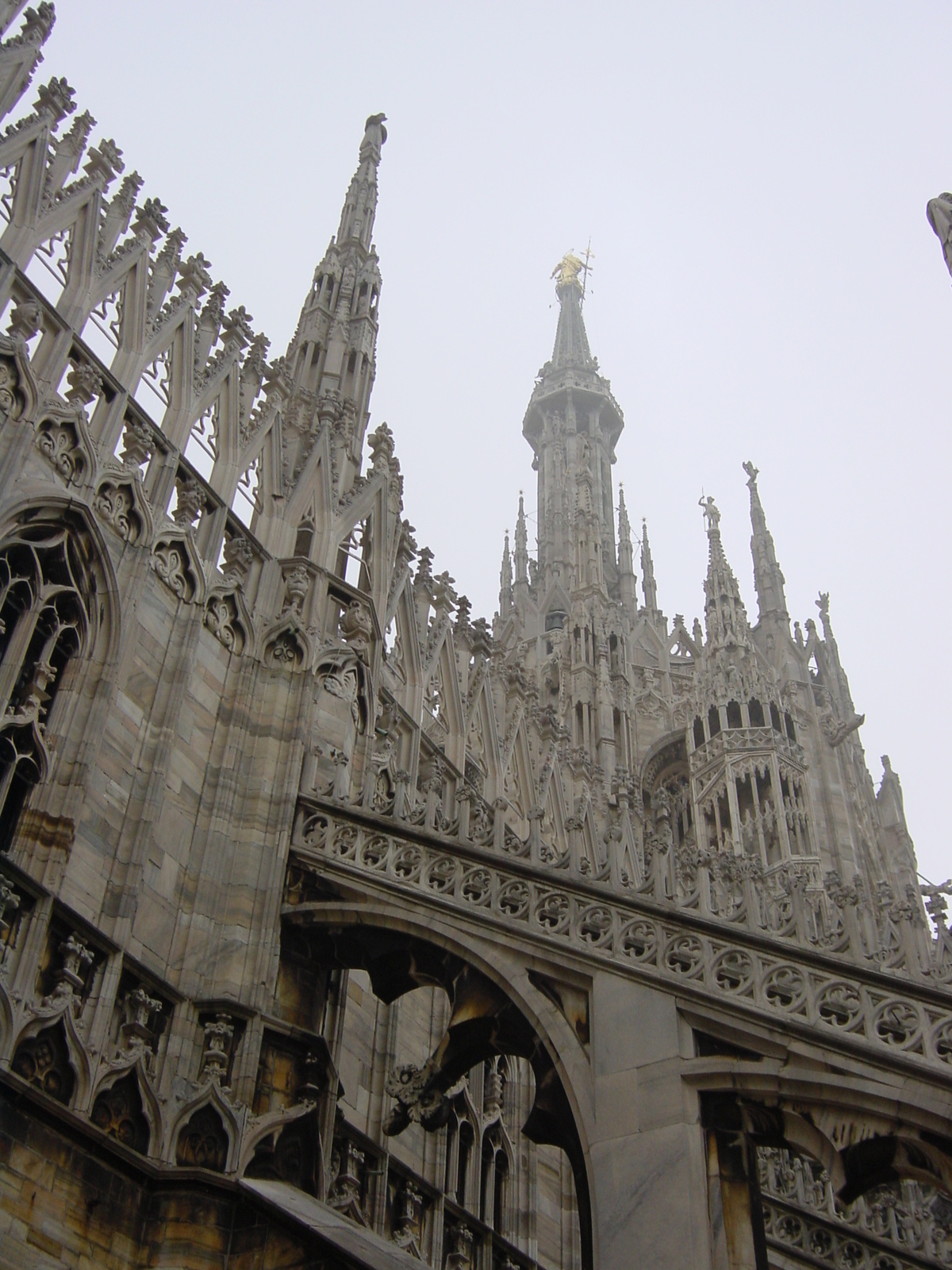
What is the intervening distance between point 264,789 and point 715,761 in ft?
72.1

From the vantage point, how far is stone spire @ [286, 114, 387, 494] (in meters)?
15.2

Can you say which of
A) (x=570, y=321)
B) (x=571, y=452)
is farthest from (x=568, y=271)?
(x=571, y=452)

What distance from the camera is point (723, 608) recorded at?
116 feet

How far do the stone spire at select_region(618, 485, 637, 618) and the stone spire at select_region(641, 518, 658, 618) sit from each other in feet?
1.63

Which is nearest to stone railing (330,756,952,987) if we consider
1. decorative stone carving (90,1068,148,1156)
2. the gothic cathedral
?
the gothic cathedral

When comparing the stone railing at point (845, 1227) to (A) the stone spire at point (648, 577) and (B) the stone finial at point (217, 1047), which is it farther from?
(A) the stone spire at point (648, 577)

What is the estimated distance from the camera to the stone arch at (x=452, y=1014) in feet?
30.8

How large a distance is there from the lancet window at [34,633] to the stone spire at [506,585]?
99.2 ft

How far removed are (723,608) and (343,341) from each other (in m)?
20.4

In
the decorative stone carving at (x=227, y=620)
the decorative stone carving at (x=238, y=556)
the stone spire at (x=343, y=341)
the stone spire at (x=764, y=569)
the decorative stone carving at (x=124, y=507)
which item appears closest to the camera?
the decorative stone carving at (x=124, y=507)

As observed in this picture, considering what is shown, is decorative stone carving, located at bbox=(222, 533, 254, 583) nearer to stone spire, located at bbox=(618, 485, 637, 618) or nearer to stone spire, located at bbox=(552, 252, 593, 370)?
stone spire, located at bbox=(618, 485, 637, 618)

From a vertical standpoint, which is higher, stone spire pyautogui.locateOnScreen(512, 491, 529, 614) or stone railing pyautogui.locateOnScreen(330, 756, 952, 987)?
stone spire pyautogui.locateOnScreen(512, 491, 529, 614)

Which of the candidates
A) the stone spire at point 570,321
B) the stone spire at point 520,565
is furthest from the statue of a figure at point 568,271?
the stone spire at point 520,565

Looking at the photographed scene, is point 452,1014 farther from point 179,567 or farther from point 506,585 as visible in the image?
point 506,585
